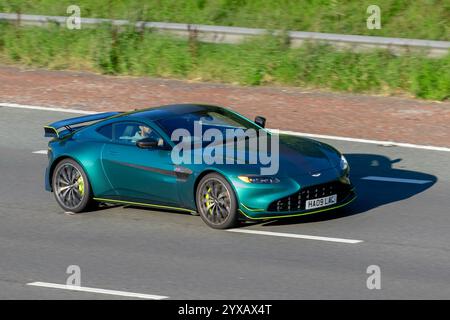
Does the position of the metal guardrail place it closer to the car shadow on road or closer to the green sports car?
the car shadow on road

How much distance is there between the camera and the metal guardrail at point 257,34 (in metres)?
19.4

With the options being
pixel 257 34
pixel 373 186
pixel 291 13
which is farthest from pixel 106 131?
pixel 291 13

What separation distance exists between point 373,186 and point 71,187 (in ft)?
13.3

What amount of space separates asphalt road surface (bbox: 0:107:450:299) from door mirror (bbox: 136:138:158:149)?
3.14 ft

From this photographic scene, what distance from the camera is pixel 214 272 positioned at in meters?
10.5

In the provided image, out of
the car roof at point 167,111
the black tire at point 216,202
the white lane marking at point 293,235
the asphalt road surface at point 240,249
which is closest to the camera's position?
the asphalt road surface at point 240,249

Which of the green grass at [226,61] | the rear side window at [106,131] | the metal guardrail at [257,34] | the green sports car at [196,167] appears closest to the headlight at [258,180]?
the green sports car at [196,167]

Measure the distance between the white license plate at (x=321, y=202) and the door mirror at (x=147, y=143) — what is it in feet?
6.75

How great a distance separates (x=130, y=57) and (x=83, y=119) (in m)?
7.29

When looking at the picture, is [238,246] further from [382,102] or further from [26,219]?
[382,102]

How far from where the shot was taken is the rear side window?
42.8ft

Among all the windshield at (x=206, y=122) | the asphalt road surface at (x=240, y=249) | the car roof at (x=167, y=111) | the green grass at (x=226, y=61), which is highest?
the green grass at (x=226, y=61)

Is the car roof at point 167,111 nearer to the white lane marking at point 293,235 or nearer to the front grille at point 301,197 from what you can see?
the white lane marking at point 293,235
